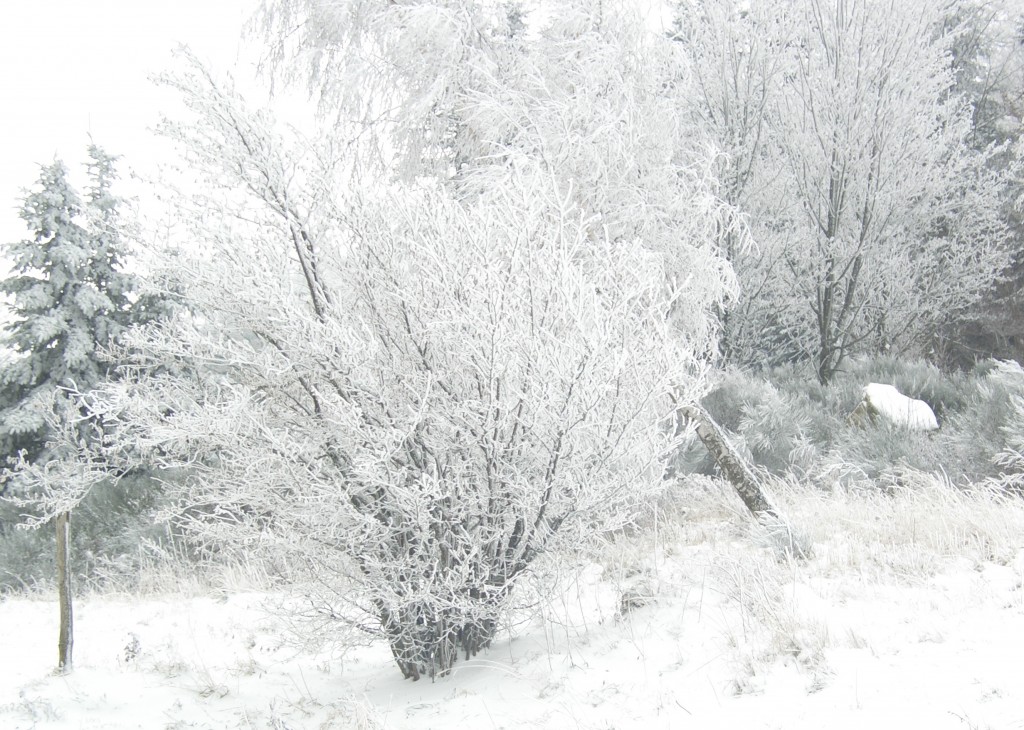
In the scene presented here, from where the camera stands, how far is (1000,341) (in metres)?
13.7

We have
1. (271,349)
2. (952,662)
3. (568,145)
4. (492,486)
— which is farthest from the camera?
(568,145)

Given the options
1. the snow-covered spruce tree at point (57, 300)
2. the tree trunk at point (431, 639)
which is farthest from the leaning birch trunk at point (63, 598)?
the snow-covered spruce tree at point (57, 300)

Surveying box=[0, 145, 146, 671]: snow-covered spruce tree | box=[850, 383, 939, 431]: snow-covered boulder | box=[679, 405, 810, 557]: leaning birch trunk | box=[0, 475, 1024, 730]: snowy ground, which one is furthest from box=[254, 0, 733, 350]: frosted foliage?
box=[0, 145, 146, 671]: snow-covered spruce tree

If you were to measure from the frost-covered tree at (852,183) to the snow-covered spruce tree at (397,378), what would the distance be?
22.7 ft

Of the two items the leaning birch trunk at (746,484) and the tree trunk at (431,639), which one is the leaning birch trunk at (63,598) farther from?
the leaning birch trunk at (746,484)

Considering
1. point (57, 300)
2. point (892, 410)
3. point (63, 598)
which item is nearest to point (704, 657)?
point (63, 598)

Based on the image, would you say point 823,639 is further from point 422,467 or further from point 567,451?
point 422,467

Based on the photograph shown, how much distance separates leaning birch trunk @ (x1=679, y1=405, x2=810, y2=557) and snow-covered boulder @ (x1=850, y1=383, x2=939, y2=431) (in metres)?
3.12

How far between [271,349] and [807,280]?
9.24 m

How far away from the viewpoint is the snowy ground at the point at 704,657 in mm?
3068

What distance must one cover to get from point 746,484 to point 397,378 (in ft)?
8.36

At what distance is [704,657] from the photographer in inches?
142

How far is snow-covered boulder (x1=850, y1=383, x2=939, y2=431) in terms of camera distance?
770 cm

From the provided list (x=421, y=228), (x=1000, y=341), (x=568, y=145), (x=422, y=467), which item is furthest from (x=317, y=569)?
(x=1000, y=341)
